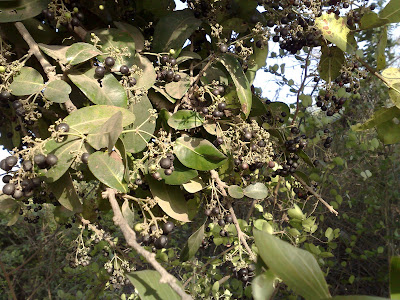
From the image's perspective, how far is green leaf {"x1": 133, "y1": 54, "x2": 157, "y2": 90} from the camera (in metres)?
1.03

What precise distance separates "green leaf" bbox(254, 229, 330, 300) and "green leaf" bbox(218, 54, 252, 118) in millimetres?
621

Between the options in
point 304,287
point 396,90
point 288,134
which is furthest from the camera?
point 288,134

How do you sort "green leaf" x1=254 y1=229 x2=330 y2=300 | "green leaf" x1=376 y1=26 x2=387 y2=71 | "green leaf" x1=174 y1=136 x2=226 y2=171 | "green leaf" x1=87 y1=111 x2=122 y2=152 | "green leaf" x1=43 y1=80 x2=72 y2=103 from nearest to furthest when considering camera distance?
"green leaf" x1=254 y1=229 x2=330 y2=300 → "green leaf" x1=87 y1=111 x2=122 y2=152 → "green leaf" x1=43 y1=80 x2=72 y2=103 → "green leaf" x1=174 y1=136 x2=226 y2=171 → "green leaf" x1=376 y1=26 x2=387 y2=71

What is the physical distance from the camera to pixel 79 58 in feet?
2.96

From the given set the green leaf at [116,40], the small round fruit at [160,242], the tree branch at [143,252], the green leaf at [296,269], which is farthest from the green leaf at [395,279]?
the green leaf at [116,40]

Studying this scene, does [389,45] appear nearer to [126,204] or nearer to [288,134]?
[288,134]

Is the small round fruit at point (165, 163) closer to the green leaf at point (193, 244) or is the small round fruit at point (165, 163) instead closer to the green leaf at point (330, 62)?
the green leaf at point (193, 244)

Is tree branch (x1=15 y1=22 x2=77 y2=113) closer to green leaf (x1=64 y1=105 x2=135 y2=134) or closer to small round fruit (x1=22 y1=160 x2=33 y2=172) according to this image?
green leaf (x1=64 y1=105 x2=135 y2=134)

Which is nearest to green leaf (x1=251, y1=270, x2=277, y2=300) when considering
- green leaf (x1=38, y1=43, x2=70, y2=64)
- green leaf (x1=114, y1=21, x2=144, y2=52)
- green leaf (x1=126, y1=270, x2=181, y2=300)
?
green leaf (x1=126, y1=270, x2=181, y2=300)

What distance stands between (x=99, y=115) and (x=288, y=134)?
2.56ft

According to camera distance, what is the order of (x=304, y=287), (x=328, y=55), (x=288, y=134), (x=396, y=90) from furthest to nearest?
(x=288, y=134), (x=328, y=55), (x=396, y=90), (x=304, y=287)

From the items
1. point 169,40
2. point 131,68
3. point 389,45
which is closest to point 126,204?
point 131,68

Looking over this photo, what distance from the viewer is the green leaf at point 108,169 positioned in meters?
0.81

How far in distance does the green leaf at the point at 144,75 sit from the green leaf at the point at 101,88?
0.05m
